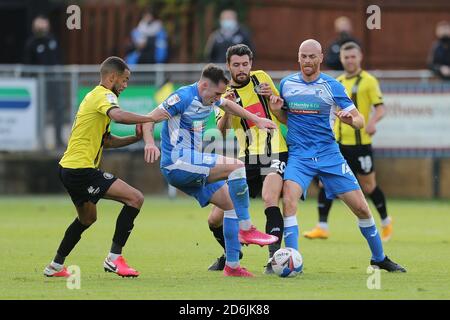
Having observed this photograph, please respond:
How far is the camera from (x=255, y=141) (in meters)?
12.7

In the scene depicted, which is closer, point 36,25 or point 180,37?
point 36,25

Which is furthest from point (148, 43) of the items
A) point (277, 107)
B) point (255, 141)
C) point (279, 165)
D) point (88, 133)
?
point (88, 133)

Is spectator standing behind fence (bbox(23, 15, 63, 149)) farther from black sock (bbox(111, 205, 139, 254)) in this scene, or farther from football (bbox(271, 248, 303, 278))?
football (bbox(271, 248, 303, 278))

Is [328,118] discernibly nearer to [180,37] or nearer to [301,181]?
[301,181]

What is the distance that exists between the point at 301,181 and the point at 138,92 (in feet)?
37.8

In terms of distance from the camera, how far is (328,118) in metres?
12.2

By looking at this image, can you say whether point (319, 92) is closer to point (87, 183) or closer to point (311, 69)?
point (311, 69)

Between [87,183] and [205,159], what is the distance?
3.84 ft

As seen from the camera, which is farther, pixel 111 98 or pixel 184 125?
pixel 184 125

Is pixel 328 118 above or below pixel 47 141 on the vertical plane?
above

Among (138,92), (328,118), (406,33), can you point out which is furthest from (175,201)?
(328,118)

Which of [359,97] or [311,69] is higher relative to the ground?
[311,69]

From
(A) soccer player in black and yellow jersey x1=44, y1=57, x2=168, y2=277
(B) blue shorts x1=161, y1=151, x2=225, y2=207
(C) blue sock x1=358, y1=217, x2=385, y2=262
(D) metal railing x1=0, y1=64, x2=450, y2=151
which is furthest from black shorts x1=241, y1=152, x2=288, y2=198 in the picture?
(D) metal railing x1=0, y1=64, x2=450, y2=151
